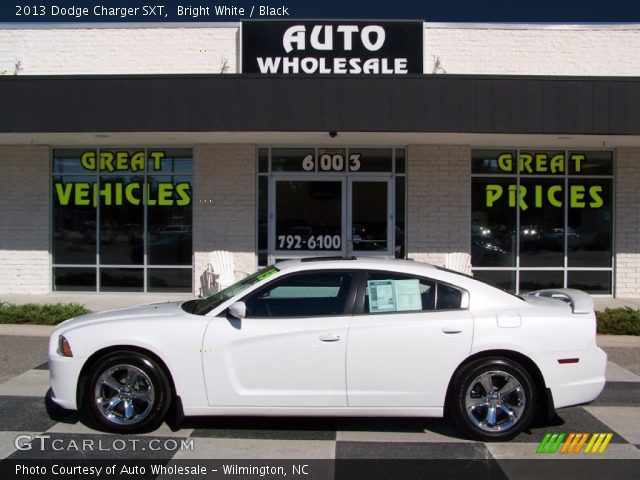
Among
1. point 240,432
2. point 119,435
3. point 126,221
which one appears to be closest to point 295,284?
point 240,432

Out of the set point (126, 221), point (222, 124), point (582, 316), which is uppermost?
point (222, 124)

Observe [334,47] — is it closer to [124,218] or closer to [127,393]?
[124,218]

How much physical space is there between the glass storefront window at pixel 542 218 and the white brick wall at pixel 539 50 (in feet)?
5.71

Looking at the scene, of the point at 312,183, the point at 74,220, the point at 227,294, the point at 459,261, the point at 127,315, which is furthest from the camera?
the point at 74,220

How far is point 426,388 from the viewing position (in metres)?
4.94

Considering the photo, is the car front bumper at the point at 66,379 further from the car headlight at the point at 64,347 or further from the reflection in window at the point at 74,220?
the reflection in window at the point at 74,220

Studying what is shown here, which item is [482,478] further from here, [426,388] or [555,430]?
[555,430]

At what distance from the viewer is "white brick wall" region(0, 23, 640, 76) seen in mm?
12992

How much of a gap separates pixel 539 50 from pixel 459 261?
185 inches

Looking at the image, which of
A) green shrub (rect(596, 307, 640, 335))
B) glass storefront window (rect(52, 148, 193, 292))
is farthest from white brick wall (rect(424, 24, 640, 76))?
glass storefront window (rect(52, 148, 193, 292))

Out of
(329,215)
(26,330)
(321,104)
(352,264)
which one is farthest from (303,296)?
(329,215)

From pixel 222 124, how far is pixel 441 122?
372 centimetres

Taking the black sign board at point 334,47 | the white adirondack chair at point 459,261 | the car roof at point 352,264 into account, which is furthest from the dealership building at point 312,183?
the car roof at point 352,264

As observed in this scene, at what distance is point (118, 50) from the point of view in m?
13.2
